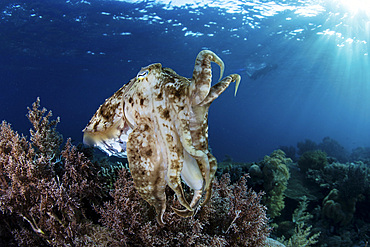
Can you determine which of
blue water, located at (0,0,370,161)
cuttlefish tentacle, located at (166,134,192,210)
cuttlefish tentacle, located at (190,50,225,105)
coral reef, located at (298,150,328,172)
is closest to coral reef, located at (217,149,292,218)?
coral reef, located at (298,150,328,172)

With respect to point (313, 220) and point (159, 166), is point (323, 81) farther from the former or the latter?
point (159, 166)

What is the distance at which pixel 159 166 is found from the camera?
1.47 meters

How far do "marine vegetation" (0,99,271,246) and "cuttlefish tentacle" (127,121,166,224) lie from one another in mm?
1130

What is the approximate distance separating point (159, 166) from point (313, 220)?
857 centimetres

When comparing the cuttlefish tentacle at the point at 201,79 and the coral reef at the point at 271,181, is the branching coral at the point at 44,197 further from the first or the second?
the coral reef at the point at 271,181

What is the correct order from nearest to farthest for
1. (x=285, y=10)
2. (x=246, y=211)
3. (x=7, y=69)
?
(x=246, y=211) < (x=285, y=10) < (x=7, y=69)

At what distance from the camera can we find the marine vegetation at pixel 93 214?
8.30ft

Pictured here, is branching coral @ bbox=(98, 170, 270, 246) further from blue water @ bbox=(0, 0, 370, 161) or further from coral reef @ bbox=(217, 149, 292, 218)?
blue water @ bbox=(0, 0, 370, 161)

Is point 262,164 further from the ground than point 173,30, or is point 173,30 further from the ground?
point 173,30

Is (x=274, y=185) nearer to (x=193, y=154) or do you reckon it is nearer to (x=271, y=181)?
(x=271, y=181)

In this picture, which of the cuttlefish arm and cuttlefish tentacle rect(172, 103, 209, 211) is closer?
cuttlefish tentacle rect(172, 103, 209, 211)

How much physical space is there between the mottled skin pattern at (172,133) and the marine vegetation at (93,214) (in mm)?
1159

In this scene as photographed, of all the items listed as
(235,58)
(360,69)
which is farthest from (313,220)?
(360,69)

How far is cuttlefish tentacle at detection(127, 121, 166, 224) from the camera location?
146 centimetres
